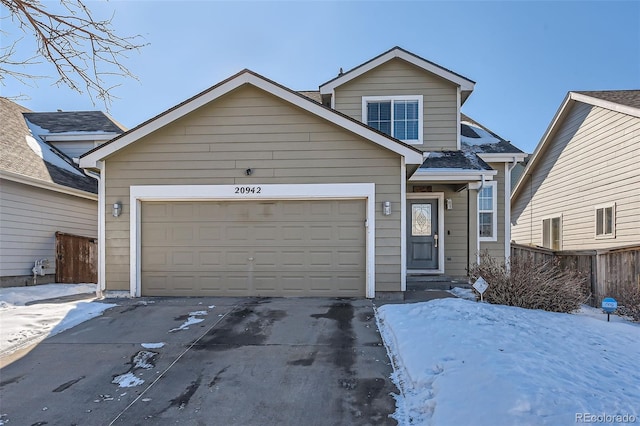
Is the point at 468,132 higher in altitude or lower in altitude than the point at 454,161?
higher

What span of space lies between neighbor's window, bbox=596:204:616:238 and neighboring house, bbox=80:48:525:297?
723 centimetres

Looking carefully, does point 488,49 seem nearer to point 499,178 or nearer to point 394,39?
point 394,39

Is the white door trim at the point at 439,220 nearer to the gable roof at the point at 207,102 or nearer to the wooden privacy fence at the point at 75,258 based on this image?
the gable roof at the point at 207,102

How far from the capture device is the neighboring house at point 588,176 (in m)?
11.2

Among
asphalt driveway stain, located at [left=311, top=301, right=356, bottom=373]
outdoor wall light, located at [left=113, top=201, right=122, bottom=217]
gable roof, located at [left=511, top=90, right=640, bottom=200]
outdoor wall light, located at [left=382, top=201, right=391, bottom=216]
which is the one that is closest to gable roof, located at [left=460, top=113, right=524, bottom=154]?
gable roof, located at [left=511, top=90, right=640, bottom=200]

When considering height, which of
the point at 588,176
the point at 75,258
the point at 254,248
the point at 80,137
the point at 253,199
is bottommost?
the point at 75,258

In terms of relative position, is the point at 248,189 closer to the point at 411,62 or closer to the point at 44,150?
the point at 411,62

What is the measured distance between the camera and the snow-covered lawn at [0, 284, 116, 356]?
6035 millimetres

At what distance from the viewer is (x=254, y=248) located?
8.73m

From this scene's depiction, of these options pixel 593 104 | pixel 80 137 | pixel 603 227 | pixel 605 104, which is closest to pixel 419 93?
pixel 605 104

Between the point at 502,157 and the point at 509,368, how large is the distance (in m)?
8.84

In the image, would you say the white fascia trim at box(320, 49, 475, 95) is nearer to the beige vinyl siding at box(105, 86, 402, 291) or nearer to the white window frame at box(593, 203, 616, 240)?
the beige vinyl siding at box(105, 86, 402, 291)

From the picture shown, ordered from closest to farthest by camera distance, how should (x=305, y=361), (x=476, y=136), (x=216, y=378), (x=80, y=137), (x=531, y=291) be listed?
(x=216, y=378) → (x=305, y=361) → (x=531, y=291) → (x=476, y=136) → (x=80, y=137)

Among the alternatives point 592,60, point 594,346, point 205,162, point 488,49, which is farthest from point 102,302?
point 592,60
